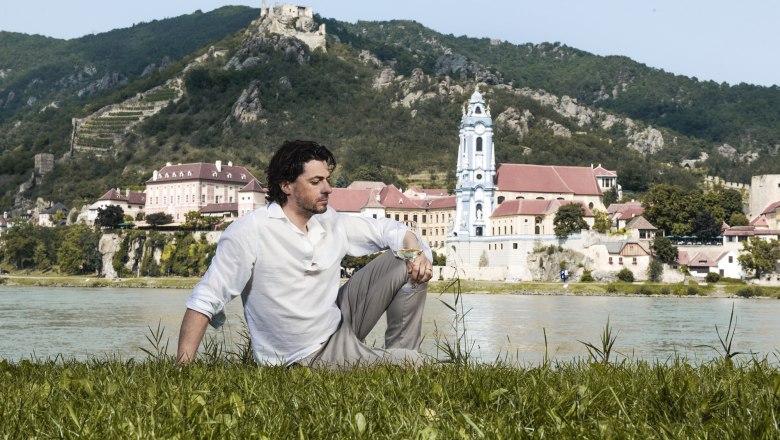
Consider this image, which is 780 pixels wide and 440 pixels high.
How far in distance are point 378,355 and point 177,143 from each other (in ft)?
449

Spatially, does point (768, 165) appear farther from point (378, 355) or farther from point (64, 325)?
point (378, 355)

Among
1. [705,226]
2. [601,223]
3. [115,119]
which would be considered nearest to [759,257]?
[705,226]

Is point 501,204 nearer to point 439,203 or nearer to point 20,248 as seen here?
point 439,203

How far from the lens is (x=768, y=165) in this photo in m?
131

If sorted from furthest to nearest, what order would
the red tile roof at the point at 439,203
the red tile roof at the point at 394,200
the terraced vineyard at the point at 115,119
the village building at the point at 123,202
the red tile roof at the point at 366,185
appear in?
the terraced vineyard at the point at 115,119
the red tile roof at the point at 366,185
the village building at the point at 123,202
the red tile roof at the point at 394,200
the red tile roof at the point at 439,203

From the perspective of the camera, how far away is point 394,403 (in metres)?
3.69

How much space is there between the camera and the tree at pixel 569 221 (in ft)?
237

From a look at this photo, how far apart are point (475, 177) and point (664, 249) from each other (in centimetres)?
2101

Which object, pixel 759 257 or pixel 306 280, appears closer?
pixel 306 280

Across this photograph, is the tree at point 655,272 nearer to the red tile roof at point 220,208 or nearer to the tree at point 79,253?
the red tile roof at point 220,208

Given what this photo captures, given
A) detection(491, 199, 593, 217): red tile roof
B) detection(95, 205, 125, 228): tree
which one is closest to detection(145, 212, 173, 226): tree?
detection(95, 205, 125, 228): tree

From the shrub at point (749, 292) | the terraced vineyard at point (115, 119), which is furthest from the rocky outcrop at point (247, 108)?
the shrub at point (749, 292)

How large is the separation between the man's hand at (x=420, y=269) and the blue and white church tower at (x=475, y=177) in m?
75.8

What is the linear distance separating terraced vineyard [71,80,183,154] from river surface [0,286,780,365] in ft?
352
